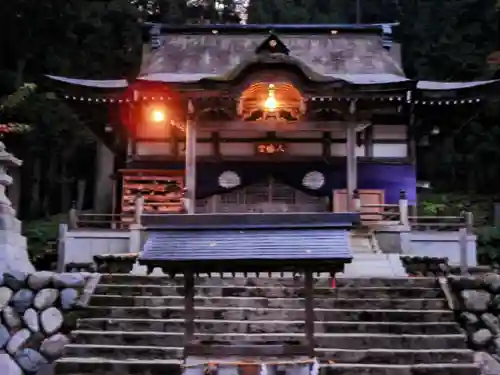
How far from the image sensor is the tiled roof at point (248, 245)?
19.4 feet

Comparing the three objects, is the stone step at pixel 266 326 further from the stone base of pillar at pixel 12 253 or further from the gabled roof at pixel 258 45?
the gabled roof at pixel 258 45

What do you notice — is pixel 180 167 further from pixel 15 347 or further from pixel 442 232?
pixel 15 347

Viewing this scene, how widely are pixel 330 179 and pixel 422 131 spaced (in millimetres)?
3071

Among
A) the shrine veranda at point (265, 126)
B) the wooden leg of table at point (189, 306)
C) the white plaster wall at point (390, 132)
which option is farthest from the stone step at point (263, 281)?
the white plaster wall at point (390, 132)

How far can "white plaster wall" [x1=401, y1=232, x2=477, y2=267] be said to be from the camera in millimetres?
14461

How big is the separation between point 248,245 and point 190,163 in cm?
937

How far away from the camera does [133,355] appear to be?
25.4 ft

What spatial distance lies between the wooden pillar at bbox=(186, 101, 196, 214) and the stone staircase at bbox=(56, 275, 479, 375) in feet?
18.2

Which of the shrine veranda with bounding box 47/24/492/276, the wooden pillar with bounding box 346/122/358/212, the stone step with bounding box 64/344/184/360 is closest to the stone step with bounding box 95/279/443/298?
the stone step with bounding box 64/344/184/360

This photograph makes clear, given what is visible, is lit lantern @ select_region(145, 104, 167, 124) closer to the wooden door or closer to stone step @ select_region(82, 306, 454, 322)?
the wooden door

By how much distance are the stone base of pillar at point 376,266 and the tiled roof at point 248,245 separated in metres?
4.98

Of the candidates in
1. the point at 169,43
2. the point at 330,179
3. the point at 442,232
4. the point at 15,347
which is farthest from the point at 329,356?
the point at 169,43

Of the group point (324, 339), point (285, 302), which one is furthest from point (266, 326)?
point (324, 339)

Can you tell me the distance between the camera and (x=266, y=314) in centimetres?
853
